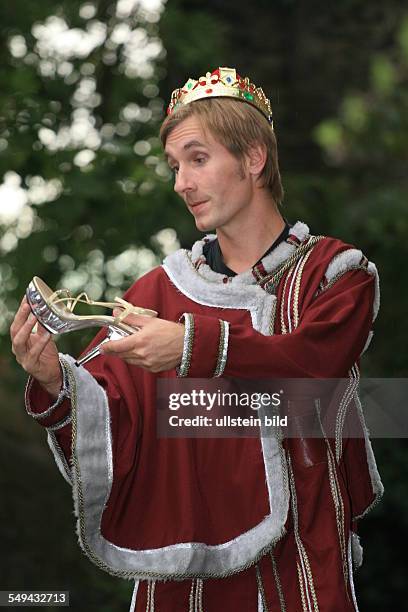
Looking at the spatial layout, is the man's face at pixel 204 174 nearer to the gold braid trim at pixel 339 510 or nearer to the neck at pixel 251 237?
the neck at pixel 251 237

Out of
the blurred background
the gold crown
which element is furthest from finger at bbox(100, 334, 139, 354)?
the blurred background

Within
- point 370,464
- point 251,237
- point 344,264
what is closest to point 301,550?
point 370,464

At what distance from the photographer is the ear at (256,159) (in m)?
2.66

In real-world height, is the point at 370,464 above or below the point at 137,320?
below

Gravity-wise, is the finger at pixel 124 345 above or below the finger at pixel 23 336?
below

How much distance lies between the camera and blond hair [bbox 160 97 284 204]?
259cm

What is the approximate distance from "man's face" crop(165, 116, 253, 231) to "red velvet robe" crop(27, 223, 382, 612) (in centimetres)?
17

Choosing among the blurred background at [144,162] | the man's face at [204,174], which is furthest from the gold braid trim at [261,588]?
the blurred background at [144,162]

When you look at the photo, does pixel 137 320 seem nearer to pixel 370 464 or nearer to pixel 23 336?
pixel 23 336

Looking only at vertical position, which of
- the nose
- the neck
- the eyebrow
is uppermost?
the eyebrow

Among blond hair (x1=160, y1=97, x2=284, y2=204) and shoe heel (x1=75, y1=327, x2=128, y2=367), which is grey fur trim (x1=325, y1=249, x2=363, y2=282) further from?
shoe heel (x1=75, y1=327, x2=128, y2=367)

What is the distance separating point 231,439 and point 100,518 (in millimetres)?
384

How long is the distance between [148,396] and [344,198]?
3.52 metres

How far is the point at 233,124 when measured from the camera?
8.55 feet
